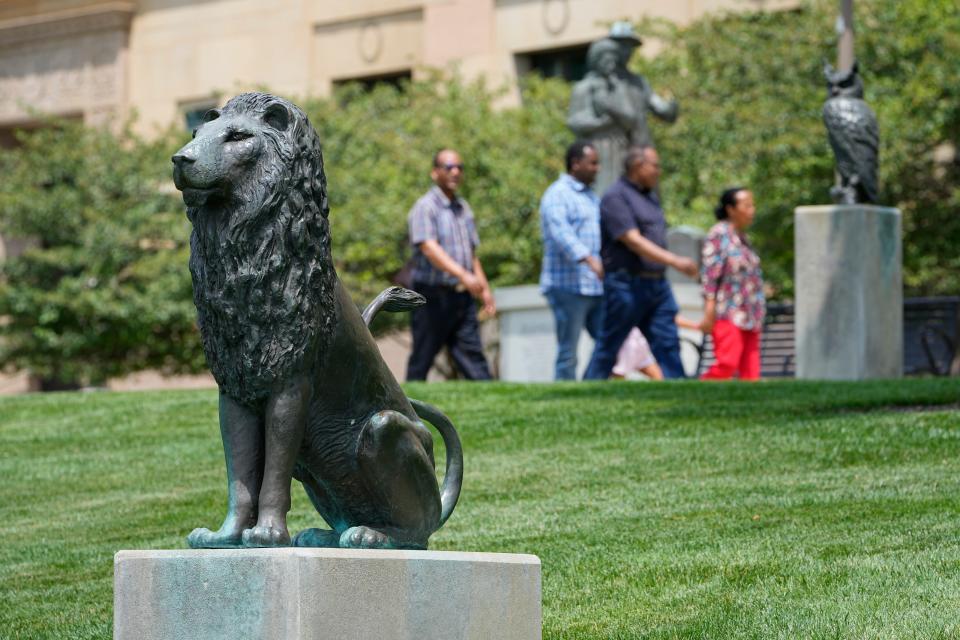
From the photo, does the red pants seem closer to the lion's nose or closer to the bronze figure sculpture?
the bronze figure sculpture

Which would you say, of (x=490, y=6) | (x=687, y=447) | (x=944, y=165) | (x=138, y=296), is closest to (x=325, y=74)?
(x=490, y=6)

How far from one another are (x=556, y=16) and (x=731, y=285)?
21.5 metres

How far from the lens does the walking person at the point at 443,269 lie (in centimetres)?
1338

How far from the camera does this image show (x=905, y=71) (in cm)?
2392

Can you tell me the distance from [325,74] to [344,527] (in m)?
33.2

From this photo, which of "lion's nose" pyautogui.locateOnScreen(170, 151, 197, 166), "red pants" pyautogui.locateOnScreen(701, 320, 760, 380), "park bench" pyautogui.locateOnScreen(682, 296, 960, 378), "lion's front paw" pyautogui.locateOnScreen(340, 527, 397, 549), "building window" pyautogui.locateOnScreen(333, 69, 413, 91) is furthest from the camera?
"building window" pyautogui.locateOnScreen(333, 69, 413, 91)

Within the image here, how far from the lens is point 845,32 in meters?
18.0

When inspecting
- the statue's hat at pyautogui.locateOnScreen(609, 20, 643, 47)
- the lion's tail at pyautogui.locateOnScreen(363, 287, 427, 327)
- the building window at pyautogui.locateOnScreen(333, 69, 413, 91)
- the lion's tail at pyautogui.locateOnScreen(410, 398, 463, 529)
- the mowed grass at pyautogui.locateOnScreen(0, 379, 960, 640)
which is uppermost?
the building window at pyautogui.locateOnScreen(333, 69, 413, 91)

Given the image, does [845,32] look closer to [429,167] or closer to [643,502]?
[429,167]

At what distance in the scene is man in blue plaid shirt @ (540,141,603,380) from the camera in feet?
44.6

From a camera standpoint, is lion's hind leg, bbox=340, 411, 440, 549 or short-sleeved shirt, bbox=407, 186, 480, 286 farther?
short-sleeved shirt, bbox=407, 186, 480, 286

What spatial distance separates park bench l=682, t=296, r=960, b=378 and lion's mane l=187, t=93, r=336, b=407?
12284 mm

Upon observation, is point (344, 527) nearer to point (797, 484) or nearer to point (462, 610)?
point (462, 610)

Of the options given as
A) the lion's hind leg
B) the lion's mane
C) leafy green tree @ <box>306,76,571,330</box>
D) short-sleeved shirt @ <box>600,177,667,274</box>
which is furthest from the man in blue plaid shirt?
leafy green tree @ <box>306,76,571,330</box>
